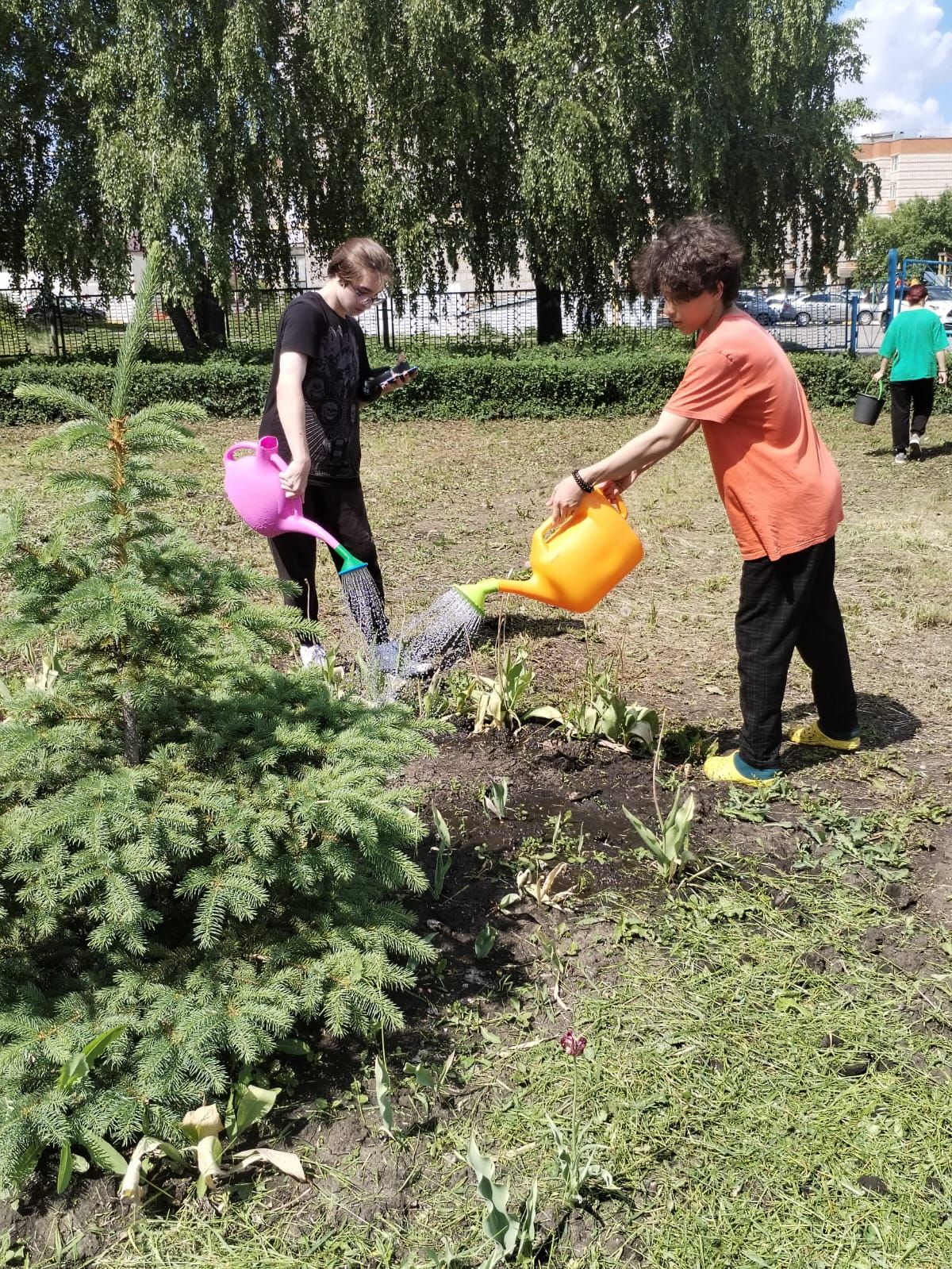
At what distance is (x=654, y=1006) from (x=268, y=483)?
84.1 inches

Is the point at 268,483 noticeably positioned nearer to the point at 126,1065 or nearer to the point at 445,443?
the point at 126,1065

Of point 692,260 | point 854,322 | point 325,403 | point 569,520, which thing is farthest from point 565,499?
point 854,322

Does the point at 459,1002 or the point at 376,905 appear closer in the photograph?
the point at 376,905

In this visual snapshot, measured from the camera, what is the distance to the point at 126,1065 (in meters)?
1.83

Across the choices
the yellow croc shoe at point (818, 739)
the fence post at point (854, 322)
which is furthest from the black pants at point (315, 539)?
the fence post at point (854, 322)

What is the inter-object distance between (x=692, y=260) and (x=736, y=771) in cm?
159

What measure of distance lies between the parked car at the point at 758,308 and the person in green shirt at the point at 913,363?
34.0 ft

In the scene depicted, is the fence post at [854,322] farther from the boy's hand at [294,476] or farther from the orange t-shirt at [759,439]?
the boy's hand at [294,476]

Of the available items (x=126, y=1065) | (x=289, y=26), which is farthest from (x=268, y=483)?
(x=289, y=26)

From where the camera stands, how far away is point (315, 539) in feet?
12.9

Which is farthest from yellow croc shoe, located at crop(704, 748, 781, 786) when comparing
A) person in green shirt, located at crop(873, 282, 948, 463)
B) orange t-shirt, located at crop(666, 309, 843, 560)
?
person in green shirt, located at crop(873, 282, 948, 463)

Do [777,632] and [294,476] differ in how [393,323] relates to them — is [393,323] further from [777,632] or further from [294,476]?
[777,632]

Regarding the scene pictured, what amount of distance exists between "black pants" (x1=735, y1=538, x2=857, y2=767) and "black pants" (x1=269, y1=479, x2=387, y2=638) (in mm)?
1561

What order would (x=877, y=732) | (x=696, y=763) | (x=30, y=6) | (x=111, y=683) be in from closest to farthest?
1. (x=111, y=683)
2. (x=696, y=763)
3. (x=877, y=732)
4. (x=30, y=6)
